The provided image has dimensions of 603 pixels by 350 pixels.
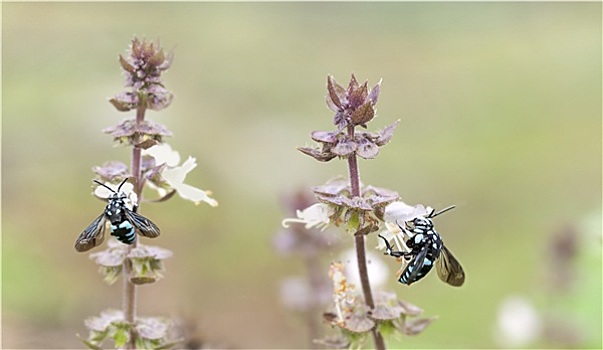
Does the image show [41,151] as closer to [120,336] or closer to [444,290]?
[444,290]

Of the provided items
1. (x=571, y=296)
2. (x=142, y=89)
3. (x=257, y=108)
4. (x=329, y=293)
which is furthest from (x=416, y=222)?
(x=257, y=108)

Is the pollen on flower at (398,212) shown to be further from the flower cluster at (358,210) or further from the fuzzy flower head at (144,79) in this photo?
the fuzzy flower head at (144,79)

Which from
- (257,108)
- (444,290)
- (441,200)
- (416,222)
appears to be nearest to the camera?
(416,222)

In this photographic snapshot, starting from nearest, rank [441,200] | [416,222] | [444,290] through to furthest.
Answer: [416,222] < [444,290] < [441,200]

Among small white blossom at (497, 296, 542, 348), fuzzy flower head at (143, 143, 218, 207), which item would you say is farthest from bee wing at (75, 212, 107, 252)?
small white blossom at (497, 296, 542, 348)

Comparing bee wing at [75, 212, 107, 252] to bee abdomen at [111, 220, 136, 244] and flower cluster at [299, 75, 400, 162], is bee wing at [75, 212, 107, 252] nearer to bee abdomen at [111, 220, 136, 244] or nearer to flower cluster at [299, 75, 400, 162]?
bee abdomen at [111, 220, 136, 244]

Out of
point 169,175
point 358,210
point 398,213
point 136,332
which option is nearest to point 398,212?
point 398,213
